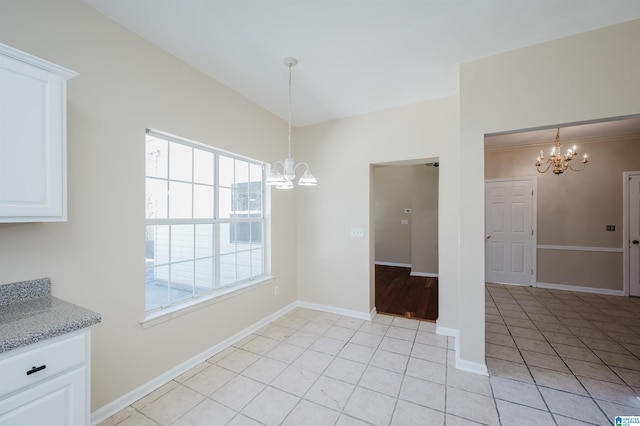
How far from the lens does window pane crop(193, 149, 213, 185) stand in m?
2.58

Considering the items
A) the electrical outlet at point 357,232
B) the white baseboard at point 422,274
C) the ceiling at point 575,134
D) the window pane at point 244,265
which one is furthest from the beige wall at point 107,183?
the white baseboard at point 422,274

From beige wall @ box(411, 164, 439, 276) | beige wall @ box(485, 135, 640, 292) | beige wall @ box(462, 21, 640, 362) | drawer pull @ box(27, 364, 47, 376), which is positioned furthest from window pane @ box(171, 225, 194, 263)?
beige wall @ box(485, 135, 640, 292)

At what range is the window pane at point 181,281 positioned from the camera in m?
2.35

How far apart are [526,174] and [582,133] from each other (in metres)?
A: 0.99

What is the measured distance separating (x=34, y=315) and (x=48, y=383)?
37 cm

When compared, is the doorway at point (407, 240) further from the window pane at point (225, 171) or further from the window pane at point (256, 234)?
the window pane at point (225, 171)

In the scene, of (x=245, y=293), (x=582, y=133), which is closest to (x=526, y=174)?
(x=582, y=133)

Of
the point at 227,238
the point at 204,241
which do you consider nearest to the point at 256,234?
the point at 227,238

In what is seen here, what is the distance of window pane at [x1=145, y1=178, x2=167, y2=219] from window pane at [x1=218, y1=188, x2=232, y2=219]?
60 cm

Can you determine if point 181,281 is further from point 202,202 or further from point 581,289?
point 581,289

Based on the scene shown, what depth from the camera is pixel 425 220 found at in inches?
232

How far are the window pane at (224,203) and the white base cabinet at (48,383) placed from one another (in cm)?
171

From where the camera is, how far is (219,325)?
105 inches

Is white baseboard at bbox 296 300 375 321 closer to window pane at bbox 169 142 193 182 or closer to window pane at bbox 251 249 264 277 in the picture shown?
window pane at bbox 251 249 264 277
